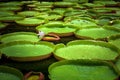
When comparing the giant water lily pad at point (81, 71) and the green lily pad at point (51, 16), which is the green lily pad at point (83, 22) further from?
the giant water lily pad at point (81, 71)

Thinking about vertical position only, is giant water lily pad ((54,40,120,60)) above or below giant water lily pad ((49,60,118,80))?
above

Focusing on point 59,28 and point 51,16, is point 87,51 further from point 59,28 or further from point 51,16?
point 51,16

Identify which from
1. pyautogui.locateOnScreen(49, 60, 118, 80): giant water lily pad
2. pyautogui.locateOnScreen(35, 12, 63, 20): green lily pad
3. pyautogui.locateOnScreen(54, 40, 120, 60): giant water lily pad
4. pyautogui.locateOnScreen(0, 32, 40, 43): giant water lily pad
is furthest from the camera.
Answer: pyautogui.locateOnScreen(35, 12, 63, 20): green lily pad

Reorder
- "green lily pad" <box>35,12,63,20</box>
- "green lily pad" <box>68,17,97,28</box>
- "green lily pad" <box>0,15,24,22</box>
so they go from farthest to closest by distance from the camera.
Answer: "green lily pad" <box>35,12,63,20</box> < "green lily pad" <box>0,15,24,22</box> < "green lily pad" <box>68,17,97,28</box>

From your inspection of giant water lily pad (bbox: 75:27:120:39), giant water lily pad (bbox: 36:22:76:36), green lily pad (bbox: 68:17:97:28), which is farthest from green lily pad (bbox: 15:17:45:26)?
giant water lily pad (bbox: 75:27:120:39)

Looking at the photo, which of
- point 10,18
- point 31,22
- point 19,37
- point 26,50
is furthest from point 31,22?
point 26,50

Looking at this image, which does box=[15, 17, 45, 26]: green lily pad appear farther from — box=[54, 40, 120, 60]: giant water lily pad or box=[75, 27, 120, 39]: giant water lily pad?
box=[54, 40, 120, 60]: giant water lily pad

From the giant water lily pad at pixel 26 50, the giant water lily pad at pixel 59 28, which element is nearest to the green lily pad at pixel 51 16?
the giant water lily pad at pixel 59 28
